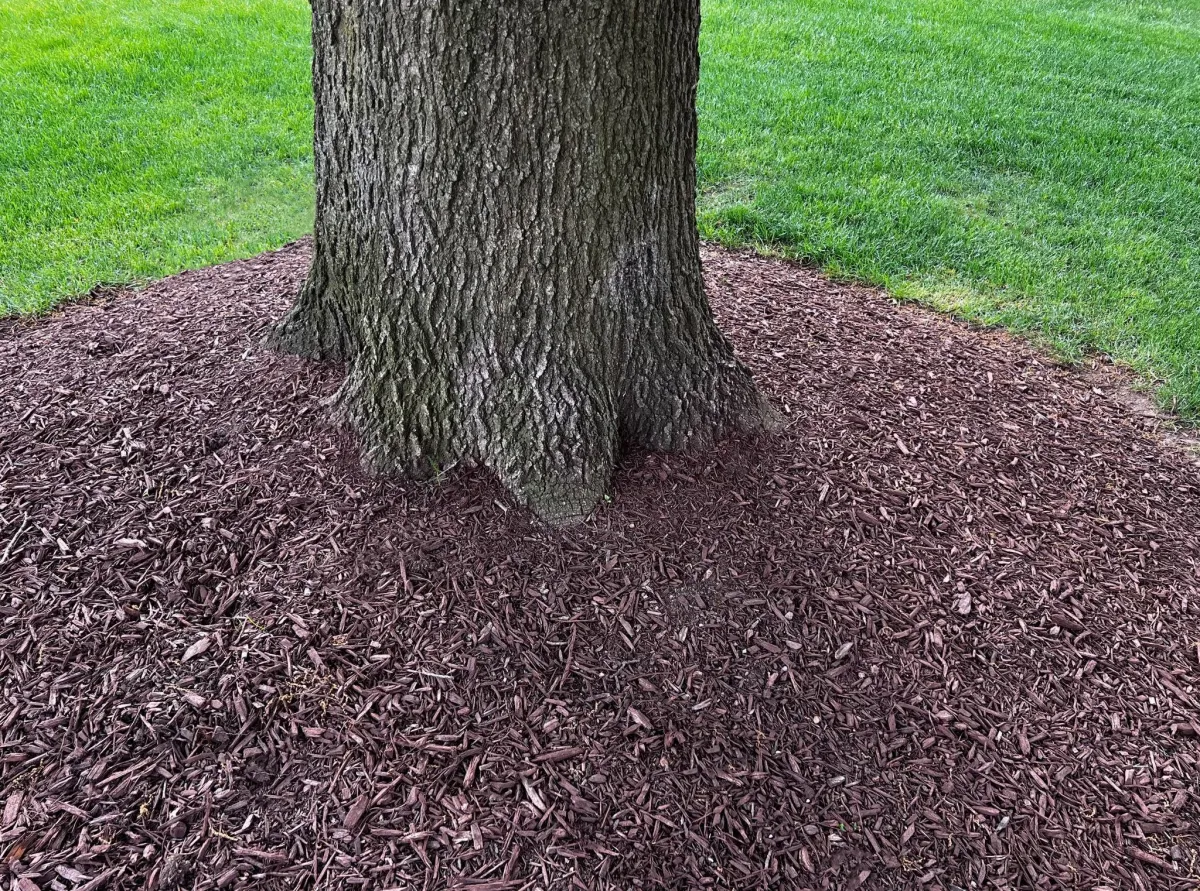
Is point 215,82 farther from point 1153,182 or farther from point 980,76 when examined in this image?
point 1153,182

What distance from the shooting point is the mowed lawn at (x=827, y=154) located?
204 inches

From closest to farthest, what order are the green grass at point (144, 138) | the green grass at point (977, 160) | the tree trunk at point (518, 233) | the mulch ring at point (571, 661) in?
1. the mulch ring at point (571, 661)
2. the tree trunk at point (518, 233)
3. the green grass at point (977, 160)
4. the green grass at point (144, 138)

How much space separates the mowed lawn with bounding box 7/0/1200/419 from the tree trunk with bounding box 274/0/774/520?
2719 mm

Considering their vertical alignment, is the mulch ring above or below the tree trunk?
below

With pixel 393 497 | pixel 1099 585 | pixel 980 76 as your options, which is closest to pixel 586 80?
pixel 393 497

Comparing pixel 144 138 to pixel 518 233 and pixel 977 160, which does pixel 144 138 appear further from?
pixel 977 160

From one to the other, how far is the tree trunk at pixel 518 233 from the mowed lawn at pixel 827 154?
8.92ft

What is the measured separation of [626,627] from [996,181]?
19.1ft

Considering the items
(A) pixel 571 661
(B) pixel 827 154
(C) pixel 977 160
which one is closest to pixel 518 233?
(A) pixel 571 661

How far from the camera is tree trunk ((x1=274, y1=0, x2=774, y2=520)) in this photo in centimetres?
237

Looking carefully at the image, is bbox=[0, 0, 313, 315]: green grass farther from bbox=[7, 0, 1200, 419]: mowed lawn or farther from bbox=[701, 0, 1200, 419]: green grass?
bbox=[701, 0, 1200, 419]: green grass

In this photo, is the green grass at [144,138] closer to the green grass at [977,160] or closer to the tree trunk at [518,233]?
the tree trunk at [518,233]

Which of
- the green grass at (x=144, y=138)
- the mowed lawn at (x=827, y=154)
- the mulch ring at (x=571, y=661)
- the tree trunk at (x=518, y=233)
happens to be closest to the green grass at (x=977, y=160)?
the mowed lawn at (x=827, y=154)

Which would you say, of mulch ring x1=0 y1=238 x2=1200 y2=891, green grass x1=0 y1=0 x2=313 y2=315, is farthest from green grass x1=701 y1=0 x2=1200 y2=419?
green grass x1=0 y1=0 x2=313 y2=315
